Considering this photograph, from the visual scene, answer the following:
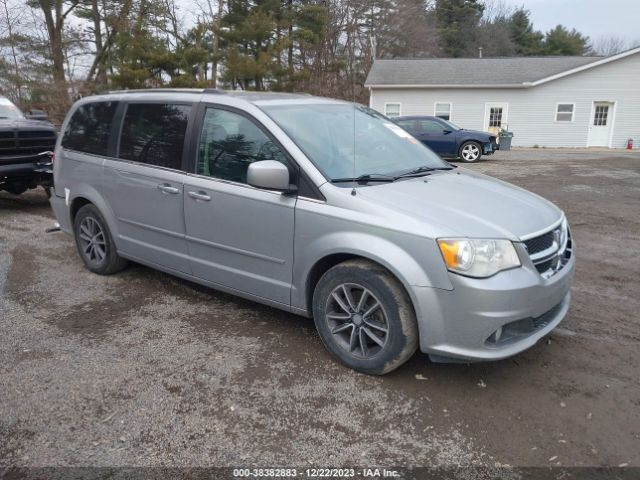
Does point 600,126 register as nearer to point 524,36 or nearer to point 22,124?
point 22,124

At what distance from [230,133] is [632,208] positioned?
7.95m

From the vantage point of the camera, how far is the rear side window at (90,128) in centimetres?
511

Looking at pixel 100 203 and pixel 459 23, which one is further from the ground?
pixel 459 23

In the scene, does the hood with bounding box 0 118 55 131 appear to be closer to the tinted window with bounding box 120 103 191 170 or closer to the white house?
the tinted window with bounding box 120 103 191 170

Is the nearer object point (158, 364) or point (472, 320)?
point (472, 320)

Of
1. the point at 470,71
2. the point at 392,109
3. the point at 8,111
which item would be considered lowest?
the point at 8,111

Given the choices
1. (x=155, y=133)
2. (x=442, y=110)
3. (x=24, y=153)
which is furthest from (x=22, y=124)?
(x=442, y=110)

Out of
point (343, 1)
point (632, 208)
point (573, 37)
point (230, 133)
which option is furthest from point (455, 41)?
point (230, 133)

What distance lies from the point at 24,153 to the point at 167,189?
5803 mm

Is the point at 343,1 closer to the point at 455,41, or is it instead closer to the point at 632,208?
the point at 455,41

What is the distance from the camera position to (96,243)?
5.39 metres

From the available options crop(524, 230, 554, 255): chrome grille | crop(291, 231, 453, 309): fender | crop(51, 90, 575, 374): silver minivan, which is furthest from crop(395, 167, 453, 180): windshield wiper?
crop(524, 230, 554, 255): chrome grille

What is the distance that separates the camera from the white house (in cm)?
2497

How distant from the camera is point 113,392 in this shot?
3275mm
